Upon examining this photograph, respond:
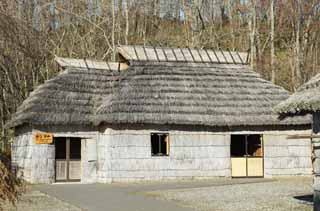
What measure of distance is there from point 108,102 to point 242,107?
5912 mm

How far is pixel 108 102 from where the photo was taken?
22.8m

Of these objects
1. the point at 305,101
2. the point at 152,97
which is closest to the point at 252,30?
the point at 152,97

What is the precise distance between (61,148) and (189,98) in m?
5.92

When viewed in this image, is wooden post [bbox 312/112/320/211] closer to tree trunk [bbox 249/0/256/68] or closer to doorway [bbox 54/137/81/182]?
doorway [bbox 54/137/81/182]

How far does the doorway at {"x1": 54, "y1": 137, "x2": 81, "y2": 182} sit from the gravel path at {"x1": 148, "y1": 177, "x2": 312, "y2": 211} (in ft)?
21.7

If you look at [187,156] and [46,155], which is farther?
[187,156]

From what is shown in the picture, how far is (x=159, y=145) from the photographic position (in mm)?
23047

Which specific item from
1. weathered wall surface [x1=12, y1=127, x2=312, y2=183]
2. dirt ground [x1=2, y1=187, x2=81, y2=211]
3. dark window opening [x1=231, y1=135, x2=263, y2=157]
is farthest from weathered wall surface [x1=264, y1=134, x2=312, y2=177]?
dirt ground [x1=2, y1=187, x2=81, y2=211]

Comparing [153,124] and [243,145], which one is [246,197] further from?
[243,145]

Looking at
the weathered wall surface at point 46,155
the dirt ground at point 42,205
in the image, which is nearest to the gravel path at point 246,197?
the dirt ground at point 42,205

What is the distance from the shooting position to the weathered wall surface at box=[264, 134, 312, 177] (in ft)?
78.6

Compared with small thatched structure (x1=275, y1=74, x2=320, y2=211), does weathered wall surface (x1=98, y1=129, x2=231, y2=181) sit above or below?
below

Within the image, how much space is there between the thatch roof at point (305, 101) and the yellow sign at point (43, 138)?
437 inches

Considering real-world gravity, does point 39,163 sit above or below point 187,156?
below
